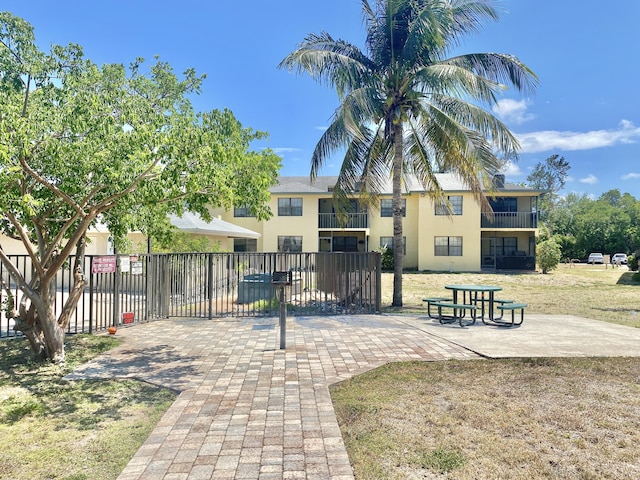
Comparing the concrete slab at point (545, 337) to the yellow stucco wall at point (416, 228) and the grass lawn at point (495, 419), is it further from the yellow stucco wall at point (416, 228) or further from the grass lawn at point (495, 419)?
the yellow stucco wall at point (416, 228)

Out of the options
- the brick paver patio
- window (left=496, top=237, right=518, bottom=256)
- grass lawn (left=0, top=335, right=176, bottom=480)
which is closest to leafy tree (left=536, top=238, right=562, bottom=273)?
window (left=496, top=237, right=518, bottom=256)

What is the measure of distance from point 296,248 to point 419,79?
59.8ft

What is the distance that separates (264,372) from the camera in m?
5.93

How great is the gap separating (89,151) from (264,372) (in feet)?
12.2

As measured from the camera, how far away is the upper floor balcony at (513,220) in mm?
28000

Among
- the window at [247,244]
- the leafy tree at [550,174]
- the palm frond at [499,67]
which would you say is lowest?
the window at [247,244]

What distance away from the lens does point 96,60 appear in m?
6.23

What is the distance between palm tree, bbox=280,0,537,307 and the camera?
1170cm

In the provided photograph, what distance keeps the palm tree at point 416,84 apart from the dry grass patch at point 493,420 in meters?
7.36

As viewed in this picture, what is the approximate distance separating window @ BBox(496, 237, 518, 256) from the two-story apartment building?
114cm

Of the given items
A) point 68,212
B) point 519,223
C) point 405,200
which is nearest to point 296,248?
point 405,200

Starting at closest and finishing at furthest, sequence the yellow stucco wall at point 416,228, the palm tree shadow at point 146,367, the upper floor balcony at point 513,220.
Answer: the palm tree shadow at point 146,367 → the upper floor balcony at point 513,220 → the yellow stucco wall at point 416,228

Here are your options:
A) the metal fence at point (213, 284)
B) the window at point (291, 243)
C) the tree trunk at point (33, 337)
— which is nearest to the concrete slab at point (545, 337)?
the metal fence at point (213, 284)

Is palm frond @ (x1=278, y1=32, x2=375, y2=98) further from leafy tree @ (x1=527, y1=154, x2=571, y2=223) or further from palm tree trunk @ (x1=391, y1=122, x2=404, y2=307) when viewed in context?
leafy tree @ (x1=527, y1=154, x2=571, y2=223)
